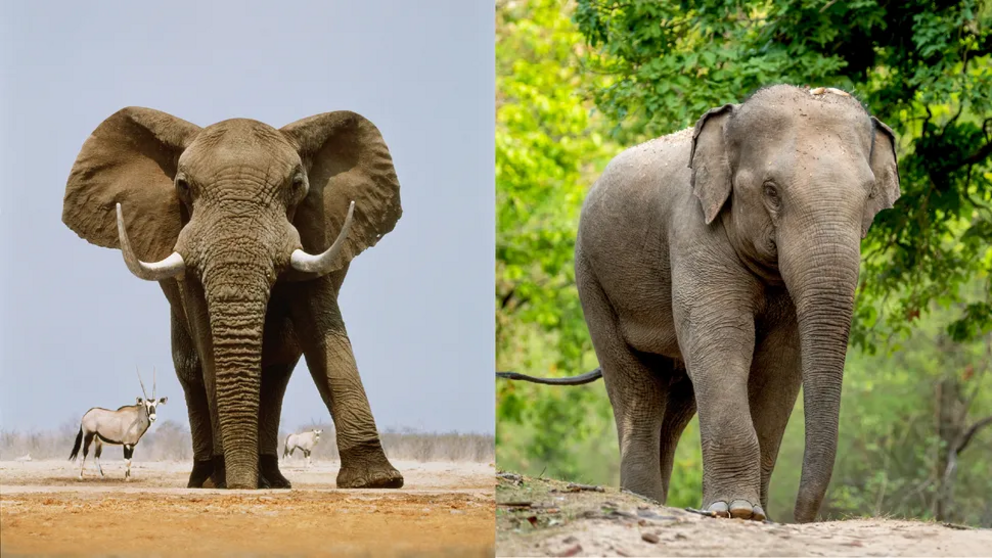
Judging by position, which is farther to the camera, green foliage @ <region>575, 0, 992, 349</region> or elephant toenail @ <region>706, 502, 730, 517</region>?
green foliage @ <region>575, 0, 992, 349</region>

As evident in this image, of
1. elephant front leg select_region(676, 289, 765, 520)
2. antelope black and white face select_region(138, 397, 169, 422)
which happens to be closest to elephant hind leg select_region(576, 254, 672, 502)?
elephant front leg select_region(676, 289, 765, 520)

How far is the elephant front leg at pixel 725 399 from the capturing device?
850cm

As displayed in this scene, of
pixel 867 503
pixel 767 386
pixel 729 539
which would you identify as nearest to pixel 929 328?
pixel 867 503

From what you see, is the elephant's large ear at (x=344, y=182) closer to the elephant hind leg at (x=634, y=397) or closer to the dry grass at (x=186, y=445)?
the dry grass at (x=186, y=445)

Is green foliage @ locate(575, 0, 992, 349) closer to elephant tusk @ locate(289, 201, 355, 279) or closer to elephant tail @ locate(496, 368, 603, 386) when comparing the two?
elephant tail @ locate(496, 368, 603, 386)

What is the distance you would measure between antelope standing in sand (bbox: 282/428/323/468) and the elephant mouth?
90 centimetres

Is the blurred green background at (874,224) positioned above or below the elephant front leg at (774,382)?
above

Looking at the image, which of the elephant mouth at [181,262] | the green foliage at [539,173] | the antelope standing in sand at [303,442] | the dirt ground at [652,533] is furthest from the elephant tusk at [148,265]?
the green foliage at [539,173]

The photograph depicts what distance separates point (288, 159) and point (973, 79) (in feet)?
23.7

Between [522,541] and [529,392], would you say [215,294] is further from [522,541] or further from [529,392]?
[529,392]

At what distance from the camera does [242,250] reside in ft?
25.7

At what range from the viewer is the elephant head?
8.31m

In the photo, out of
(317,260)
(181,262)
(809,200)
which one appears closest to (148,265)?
(181,262)

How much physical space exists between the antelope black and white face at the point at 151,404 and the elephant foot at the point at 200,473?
36 centimetres
